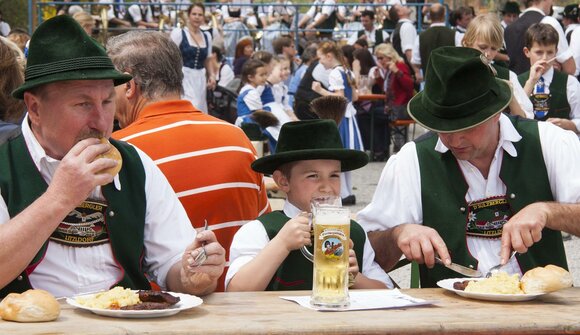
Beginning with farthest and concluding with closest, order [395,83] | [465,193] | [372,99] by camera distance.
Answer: [372,99] → [395,83] → [465,193]

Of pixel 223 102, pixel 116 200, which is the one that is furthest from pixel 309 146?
pixel 223 102

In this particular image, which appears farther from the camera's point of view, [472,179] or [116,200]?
[472,179]

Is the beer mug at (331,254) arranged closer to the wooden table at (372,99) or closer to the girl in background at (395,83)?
the girl in background at (395,83)

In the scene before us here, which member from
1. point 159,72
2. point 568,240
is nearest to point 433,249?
point 159,72

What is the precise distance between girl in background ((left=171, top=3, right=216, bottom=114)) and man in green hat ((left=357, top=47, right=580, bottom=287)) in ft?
32.6

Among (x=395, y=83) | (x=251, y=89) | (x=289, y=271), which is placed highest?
(x=289, y=271)

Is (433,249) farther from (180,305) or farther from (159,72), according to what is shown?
(159,72)

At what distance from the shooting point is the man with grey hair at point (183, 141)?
4184 millimetres

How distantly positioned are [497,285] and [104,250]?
1224 millimetres

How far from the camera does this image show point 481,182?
396 centimetres

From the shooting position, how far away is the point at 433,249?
3.44 metres

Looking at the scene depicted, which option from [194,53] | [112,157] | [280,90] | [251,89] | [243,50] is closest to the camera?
[112,157]

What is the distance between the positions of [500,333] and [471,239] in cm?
123

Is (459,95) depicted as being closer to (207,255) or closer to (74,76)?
(207,255)
